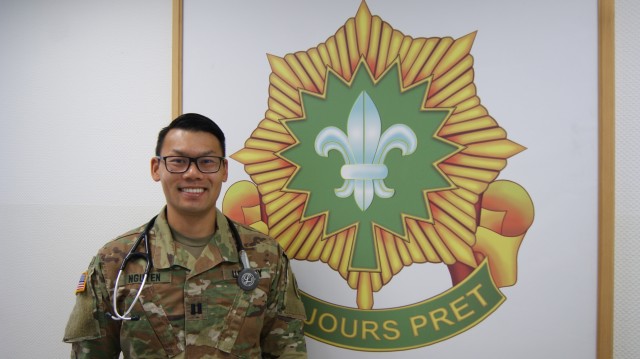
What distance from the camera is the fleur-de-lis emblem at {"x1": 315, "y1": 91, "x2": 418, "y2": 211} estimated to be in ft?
3.57

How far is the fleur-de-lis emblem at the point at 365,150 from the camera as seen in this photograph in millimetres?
1087

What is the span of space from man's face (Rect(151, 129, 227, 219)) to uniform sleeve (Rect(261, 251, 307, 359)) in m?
0.27

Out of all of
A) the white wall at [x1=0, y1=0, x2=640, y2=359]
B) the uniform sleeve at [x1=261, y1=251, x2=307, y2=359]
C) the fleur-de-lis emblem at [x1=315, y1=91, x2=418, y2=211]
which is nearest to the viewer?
the uniform sleeve at [x1=261, y1=251, x2=307, y2=359]

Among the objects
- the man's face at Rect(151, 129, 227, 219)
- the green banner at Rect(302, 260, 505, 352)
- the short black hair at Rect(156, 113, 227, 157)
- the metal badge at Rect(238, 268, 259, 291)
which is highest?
the short black hair at Rect(156, 113, 227, 157)

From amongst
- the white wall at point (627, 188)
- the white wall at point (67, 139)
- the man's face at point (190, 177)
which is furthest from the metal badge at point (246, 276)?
the white wall at point (627, 188)

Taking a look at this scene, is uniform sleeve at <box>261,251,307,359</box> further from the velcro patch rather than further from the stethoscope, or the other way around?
the velcro patch

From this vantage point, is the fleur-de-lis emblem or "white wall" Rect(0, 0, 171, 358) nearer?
the fleur-de-lis emblem

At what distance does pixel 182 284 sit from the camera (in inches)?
35.7

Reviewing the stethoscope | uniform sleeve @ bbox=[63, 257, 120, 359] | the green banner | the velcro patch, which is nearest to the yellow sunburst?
the green banner

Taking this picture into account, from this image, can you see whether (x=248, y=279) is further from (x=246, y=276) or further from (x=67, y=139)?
(x=67, y=139)

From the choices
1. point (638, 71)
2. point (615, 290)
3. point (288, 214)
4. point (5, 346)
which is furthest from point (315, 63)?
point (5, 346)

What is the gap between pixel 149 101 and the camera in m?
1.21

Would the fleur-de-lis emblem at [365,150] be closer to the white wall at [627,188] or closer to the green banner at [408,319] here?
the green banner at [408,319]

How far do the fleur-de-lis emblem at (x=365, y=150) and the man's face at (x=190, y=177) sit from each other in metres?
0.36
